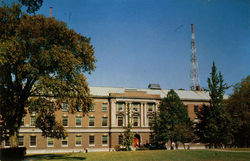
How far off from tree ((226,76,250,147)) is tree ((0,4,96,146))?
33208mm

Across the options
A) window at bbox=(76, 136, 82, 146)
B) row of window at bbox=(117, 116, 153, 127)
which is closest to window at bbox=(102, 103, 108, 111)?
row of window at bbox=(117, 116, 153, 127)

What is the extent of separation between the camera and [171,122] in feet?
174

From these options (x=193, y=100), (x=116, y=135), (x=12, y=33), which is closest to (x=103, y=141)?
(x=116, y=135)

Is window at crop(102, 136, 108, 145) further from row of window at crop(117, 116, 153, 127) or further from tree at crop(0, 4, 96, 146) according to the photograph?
tree at crop(0, 4, 96, 146)

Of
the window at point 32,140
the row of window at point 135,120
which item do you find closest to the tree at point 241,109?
the row of window at point 135,120

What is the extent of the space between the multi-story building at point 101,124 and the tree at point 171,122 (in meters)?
6.26

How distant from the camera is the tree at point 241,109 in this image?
49562 mm

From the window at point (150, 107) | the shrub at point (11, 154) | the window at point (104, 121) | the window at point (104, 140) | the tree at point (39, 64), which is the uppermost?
the tree at point (39, 64)

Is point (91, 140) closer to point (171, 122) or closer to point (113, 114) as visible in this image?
point (113, 114)

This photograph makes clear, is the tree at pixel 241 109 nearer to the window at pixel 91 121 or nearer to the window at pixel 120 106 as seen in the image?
the window at pixel 120 106

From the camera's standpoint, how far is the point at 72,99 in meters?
26.8

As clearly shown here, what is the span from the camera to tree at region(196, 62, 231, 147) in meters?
49.1

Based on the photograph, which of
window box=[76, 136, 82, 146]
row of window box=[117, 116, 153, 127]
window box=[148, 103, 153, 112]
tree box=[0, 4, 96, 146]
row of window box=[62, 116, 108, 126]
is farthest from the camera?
window box=[148, 103, 153, 112]

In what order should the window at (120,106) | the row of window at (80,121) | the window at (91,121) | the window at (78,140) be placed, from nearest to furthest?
the window at (78,140)
the row of window at (80,121)
the window at (91,121)
the window at (120,106)
